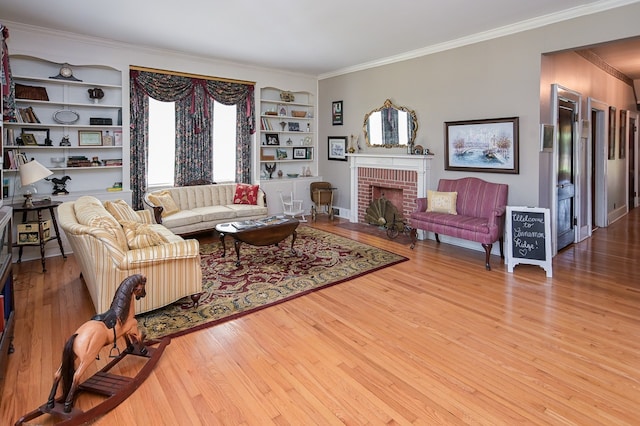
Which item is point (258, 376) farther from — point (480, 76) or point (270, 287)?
point (480, 76)

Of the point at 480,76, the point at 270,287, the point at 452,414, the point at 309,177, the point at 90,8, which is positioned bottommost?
the point at 452,414

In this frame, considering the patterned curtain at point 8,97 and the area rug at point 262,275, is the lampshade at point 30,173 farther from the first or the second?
the area rug at point 262,275

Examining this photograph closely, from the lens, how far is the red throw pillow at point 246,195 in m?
6.52

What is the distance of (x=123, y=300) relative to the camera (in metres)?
2.40

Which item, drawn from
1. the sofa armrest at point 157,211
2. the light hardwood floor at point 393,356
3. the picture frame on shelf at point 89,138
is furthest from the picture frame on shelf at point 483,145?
the picture frame on shelf at point 89,138

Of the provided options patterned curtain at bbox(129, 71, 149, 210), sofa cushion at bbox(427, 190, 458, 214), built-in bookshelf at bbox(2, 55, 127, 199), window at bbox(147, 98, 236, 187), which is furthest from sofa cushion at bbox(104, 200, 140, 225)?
sofa cushion at bbox(427, 190, 458, 214)

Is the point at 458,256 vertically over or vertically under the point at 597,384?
over

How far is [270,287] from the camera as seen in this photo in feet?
12.9

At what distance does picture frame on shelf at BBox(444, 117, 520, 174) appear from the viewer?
4.88 metres

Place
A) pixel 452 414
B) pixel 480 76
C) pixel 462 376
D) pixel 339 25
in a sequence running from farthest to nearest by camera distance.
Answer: pixel 480 76 → pixel 339 25 → pixel 462 376 → pixel 452 414

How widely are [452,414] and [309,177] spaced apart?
20.5 feet

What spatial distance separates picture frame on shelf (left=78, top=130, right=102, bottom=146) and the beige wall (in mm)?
4351

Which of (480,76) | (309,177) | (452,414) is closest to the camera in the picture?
(452,414)

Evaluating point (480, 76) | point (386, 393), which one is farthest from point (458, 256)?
point (386, 393)
